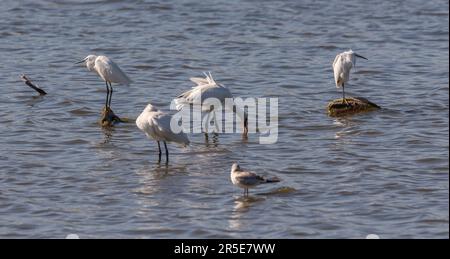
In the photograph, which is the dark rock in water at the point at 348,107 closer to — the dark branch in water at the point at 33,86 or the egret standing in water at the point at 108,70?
the egret standing in water at the point at 108,70

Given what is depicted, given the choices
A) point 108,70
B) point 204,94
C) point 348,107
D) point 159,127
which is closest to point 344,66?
point 348,107

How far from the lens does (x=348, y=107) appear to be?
53.9 feet

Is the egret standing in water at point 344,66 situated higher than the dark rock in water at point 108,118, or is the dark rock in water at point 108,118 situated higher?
the egret standing in water at point 344,66

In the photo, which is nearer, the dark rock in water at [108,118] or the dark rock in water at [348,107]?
the dark rock in water at [108,118]

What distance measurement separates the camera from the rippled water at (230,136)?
11352mm

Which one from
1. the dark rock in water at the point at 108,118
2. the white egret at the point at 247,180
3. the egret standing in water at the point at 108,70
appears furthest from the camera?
the dark rock in water at the point at 108,118

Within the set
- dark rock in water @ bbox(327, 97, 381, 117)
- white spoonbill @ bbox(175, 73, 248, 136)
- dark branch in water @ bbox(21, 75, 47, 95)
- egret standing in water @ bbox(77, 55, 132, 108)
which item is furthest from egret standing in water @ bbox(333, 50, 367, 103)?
dark branch in water @ bbox(21, 75, 47, 95)

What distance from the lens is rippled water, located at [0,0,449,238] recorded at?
1135 centimetres

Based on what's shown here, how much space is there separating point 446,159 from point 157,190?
4013 millimetres

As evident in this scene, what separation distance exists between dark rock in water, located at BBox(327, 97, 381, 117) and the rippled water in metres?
0.21

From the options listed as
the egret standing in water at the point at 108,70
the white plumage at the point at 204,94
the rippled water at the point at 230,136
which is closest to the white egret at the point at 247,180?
the rippled water at the point at 230,136

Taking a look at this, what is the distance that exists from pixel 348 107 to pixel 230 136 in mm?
2154

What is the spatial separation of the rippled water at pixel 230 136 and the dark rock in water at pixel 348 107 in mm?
209
